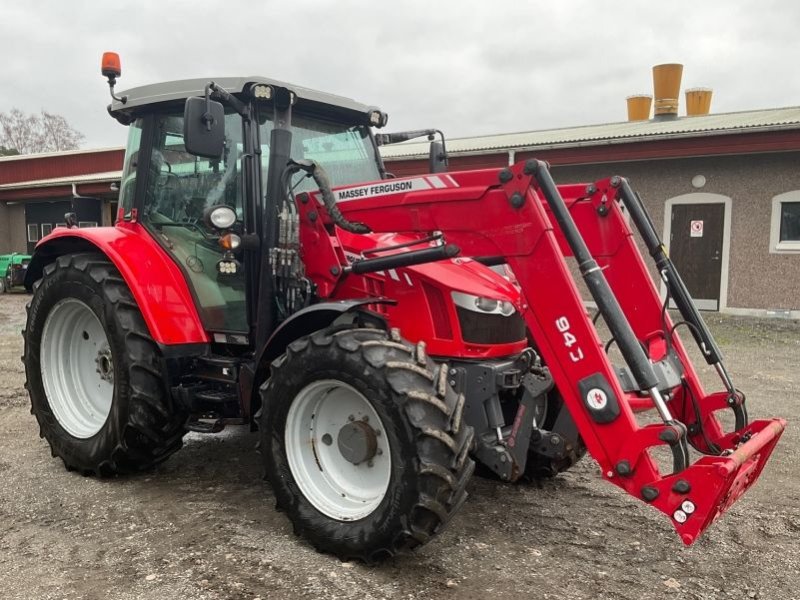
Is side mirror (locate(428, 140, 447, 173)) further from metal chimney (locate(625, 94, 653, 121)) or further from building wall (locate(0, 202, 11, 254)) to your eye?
building wall (locate(0, 202, 11, 254))

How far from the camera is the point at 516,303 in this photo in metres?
3.56

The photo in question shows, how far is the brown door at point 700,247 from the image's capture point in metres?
12.3

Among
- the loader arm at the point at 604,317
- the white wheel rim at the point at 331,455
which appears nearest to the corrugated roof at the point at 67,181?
the white wheel rim at the point at 331,455

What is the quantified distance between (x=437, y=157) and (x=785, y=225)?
9.38 metres

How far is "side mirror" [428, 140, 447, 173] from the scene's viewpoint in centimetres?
474

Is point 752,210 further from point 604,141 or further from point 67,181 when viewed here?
point 67,181

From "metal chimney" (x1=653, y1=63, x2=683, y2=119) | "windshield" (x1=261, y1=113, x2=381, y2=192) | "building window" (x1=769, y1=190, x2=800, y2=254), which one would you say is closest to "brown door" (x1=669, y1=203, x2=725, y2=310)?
"building window" (x1=769, y1=190, x2=800, y2=254)

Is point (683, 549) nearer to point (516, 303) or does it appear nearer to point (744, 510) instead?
point (744, 510)

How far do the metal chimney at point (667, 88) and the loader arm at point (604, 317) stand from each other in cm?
1452

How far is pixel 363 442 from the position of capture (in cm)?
314

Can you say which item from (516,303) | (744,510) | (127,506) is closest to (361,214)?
(516,303)

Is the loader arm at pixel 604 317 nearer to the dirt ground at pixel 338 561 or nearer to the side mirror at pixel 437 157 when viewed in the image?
the dirt ground at pixel 338 561

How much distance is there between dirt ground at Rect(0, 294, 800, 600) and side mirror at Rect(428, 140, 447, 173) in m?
2.13

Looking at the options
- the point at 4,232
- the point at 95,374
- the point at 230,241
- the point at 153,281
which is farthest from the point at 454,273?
the point at 4,232
